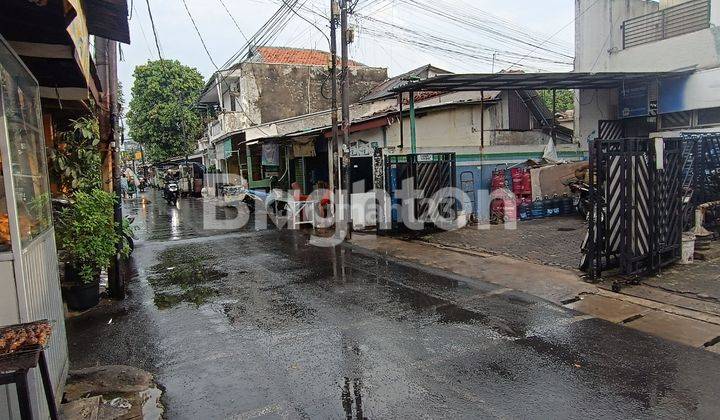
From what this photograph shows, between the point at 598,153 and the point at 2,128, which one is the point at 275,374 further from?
the point at 598,153

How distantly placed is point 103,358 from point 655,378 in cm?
548

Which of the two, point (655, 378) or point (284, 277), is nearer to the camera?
point (655, 378)

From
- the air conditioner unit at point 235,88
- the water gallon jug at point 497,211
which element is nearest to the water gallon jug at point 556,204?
the water gallon jug at point 497,211

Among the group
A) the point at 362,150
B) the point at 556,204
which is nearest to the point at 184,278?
the point at 362,150

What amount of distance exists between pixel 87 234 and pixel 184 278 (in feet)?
7.07

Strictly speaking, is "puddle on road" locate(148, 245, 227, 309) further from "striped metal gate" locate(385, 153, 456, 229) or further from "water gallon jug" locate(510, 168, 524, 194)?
"water gallon jug" locate(510, 168, 524, 194)

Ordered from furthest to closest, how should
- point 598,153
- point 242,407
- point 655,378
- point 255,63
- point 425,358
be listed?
1. point 255,63
2. point 598,153
3. point 425,358
4. point 655,378
5. point 242,407

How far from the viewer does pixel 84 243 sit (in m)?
6.59

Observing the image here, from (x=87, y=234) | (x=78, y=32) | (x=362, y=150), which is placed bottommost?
(x=87, y=234)

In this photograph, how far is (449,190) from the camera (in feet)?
42.2

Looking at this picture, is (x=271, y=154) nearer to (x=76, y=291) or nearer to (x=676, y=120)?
(x=76, y=291)

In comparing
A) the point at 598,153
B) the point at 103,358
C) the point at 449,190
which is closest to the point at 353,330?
the point at 103,358

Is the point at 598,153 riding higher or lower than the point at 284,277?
higher

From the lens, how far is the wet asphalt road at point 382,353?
3.76m
